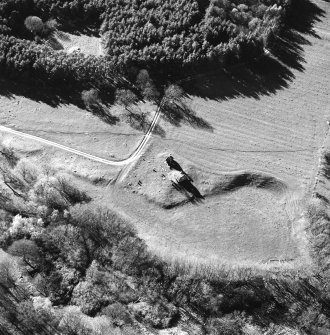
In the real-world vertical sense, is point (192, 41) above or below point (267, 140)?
above

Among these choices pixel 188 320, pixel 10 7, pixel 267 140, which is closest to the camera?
pixel 188 320

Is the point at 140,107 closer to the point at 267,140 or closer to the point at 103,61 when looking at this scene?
the point at 103,61

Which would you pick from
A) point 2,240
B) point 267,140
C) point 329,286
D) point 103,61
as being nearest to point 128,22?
point 103,61

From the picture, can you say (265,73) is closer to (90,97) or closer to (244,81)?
(244,81)

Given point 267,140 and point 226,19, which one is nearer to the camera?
point 267,140

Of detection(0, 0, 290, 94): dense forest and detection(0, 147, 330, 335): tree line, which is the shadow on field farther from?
detection(0, 147, 330, 335): tree line

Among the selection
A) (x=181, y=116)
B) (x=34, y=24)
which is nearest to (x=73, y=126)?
(x=181, y=116)

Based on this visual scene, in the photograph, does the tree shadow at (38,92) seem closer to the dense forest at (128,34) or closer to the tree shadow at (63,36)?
the dense forest at (128,34)
